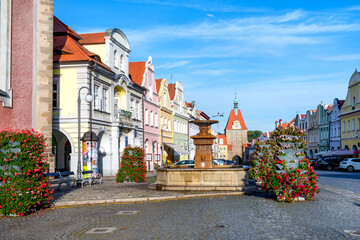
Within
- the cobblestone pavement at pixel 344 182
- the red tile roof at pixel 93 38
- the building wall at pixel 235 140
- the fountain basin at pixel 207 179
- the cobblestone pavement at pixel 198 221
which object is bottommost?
the cobblestone pavement at pixel 344 182

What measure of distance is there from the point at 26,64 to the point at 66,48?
10353 millimetres

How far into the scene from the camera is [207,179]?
16609 millimetres

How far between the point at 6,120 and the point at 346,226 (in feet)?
43.3

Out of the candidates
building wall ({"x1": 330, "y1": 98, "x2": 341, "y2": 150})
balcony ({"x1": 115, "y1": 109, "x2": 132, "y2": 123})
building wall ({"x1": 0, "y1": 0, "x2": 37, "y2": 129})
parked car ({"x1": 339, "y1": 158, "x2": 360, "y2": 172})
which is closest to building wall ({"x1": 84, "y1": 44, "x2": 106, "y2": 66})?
balcony ({"x1": 115, "y1": 109, "x2": 132, "y2": 123})

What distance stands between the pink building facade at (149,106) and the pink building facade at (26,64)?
20.5 m

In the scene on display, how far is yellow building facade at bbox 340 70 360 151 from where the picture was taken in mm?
56938

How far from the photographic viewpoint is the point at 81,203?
13242 mm

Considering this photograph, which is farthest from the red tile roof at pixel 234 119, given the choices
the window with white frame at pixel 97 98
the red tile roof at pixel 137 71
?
A: the window with white frame at pixel 97 98

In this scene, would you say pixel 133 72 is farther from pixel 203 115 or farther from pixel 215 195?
pixel 203 115

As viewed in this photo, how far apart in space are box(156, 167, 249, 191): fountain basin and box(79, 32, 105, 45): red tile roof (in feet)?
58.3

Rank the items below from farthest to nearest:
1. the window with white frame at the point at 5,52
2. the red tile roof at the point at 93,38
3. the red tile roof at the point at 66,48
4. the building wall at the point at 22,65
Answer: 1. the red tile roof at the point at 93,38
2. the red tile roof at the point at 66,48
3. the building wall at the point at 22,65
4. the window with white frame at the point at 5,52

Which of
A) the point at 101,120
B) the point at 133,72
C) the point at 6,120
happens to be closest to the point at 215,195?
the point at 6,120

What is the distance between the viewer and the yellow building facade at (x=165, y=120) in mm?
49281

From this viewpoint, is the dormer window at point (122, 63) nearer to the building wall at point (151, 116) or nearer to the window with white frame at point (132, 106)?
the window with white frame at point (132, 106)
